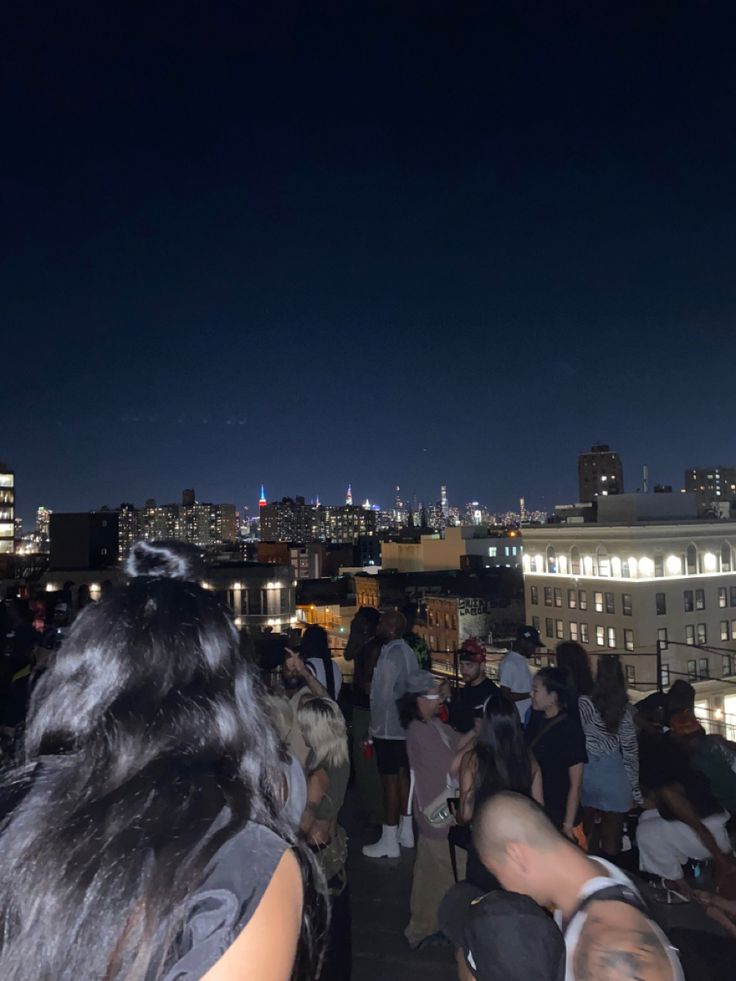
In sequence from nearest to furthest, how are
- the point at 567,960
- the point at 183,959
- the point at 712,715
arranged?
the point at 183,959, the point at 567,960, the point at 712,715

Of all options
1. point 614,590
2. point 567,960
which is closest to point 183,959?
point 567,960

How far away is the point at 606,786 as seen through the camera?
16.3 feet

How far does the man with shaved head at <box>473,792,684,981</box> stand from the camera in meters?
1.68

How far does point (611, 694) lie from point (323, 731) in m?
2.54

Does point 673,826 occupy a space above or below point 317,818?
below

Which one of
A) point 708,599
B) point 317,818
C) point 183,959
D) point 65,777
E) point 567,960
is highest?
point 65,777

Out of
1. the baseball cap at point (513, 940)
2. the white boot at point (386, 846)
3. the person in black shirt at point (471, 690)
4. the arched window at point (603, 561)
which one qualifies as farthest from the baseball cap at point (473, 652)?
the arched window at point (603, 561)

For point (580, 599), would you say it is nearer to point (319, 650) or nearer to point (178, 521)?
point (319, 650)

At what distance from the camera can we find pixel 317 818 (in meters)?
3.75

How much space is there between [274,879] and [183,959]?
0.65ft

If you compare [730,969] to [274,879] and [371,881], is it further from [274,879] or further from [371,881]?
[274,879]

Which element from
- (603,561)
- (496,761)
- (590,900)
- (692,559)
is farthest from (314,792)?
(692,559)

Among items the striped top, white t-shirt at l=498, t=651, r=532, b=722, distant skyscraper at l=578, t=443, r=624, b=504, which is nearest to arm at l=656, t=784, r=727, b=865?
the striped top

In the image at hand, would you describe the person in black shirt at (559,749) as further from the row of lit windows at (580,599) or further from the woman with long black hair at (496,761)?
the row of lit windows at (580,599)
